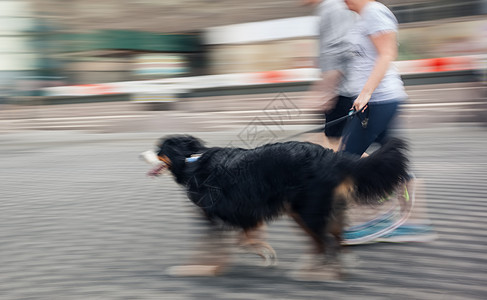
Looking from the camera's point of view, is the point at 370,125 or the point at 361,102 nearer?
the point at 361,102

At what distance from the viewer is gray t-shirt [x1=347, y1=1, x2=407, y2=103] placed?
3318mm

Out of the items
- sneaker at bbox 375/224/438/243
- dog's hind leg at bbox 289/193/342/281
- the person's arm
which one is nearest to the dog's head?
A: dog's hind leg at bbox 289/193/342/281

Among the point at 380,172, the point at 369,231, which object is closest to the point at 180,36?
the point at 369,231

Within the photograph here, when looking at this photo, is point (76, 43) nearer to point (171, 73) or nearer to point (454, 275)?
point (171, 73)

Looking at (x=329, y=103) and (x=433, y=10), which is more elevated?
(x=329, y=103)

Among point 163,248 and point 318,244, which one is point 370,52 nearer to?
point 318,244

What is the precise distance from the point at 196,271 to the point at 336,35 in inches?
73.2

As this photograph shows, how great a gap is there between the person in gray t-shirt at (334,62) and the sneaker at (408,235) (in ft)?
2.44

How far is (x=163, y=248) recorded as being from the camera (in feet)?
13.1

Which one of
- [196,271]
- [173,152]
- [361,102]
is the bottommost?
[196,271]

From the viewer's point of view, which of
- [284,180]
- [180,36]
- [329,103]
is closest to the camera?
[284,180]

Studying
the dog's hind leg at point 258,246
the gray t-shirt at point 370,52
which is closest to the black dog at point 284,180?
the dog's hind leg at point 258,246

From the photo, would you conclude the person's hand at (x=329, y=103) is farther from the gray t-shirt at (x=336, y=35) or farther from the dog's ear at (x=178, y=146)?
the dog's ear at (x=178, y=146)

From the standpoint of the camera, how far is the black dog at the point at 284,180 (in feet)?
9.70
